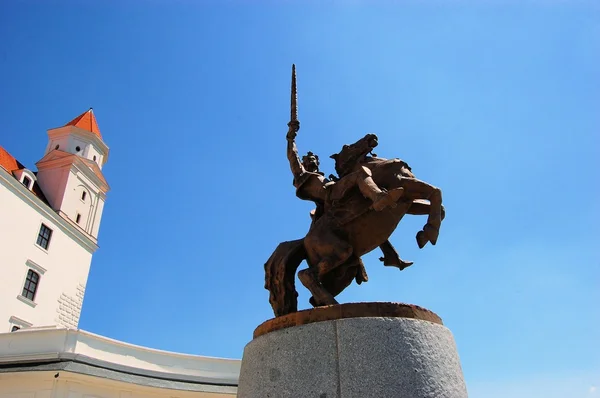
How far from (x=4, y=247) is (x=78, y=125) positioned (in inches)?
595

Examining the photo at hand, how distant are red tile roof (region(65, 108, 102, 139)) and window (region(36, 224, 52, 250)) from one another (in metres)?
11.0

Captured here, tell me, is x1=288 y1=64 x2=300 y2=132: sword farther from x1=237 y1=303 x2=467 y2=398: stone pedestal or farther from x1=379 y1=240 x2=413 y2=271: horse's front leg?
x1=237 y1=303 x2=467 y2=398: stone pedestal

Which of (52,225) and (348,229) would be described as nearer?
(348,229)

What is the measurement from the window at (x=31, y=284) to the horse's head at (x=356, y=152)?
1065 inches

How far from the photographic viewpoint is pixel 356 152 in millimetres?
4578

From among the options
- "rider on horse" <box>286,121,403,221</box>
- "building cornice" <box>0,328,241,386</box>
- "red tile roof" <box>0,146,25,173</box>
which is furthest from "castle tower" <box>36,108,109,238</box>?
"rider on horse" <box>286,121,403,221</box>

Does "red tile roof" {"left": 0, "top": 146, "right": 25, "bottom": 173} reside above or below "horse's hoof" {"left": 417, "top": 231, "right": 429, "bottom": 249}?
above

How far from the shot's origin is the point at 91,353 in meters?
16.5

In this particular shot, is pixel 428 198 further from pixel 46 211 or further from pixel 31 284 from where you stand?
pixel 46 211

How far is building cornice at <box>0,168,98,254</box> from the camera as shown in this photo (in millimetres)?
25938

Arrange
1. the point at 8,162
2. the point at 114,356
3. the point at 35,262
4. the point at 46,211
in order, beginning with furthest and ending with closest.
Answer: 1. the point at 8,162
2. the point at 46,211
3. the point at 35,262
4. the point at 114,356

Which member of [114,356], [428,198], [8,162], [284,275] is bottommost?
[284,275]

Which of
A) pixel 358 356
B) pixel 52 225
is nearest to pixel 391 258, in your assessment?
pixel 358 356

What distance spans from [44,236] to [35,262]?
2265mm
